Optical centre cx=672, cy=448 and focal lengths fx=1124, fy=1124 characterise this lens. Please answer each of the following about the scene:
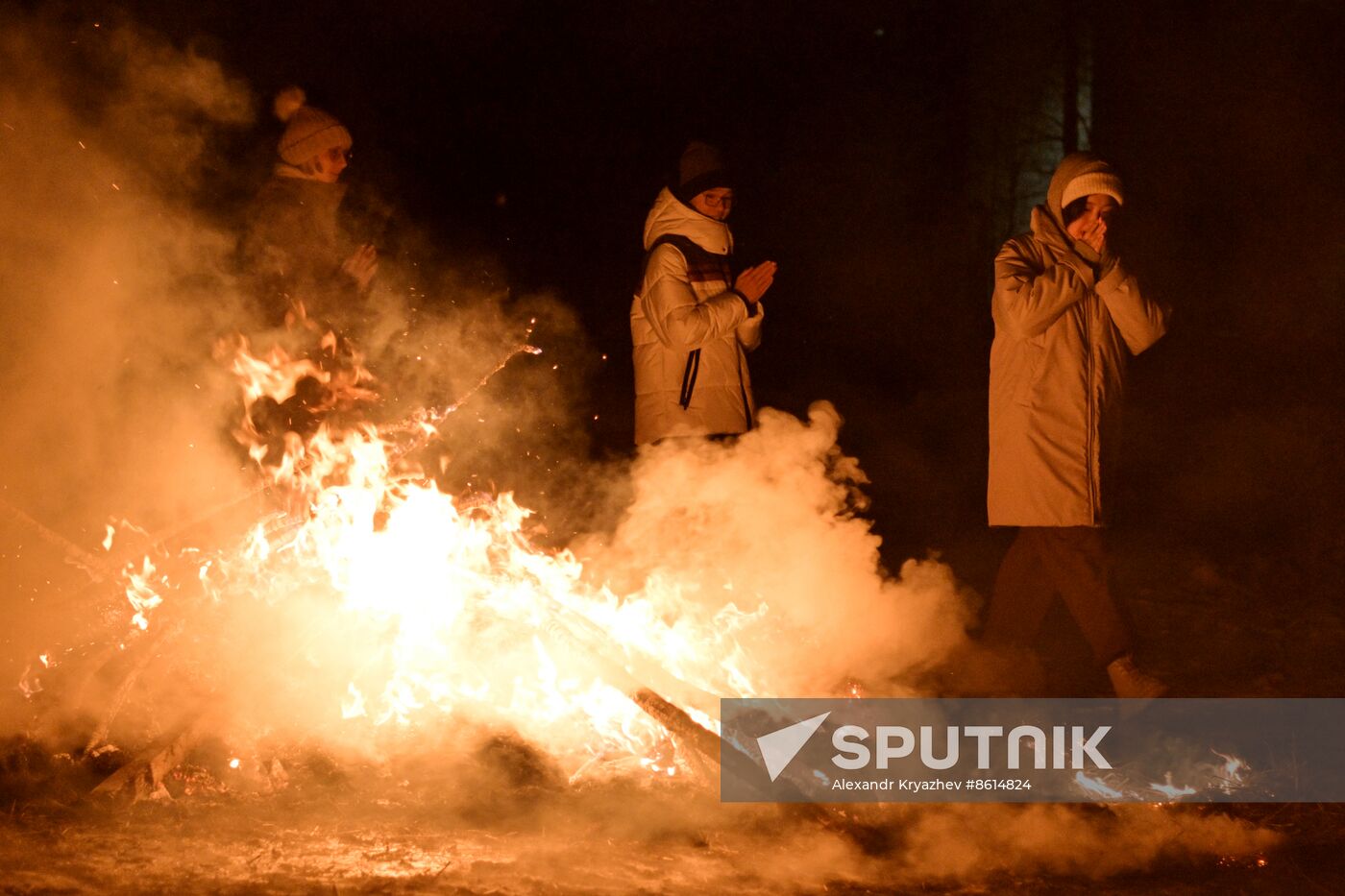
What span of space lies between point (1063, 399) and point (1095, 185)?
101 cm

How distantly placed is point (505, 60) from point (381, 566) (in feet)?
15.8

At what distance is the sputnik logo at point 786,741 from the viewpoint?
14.0 ft

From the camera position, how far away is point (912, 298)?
34.2 ft

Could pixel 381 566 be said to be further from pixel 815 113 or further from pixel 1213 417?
pixel 1213 417

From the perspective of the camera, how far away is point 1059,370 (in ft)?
16.9

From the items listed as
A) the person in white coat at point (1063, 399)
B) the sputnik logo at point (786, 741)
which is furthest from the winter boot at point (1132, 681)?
the sputnik logo at point (786, 741)

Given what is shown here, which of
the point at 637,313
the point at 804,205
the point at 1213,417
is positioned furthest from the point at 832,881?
the point at 1213,417

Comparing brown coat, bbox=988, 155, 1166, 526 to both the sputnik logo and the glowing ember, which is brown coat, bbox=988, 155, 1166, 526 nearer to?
the glowing ember

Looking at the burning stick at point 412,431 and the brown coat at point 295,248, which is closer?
the burning stick at point 412,431

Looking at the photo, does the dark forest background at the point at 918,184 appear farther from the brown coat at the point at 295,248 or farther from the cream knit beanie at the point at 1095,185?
the cream knit beanie at the point at 1095,185

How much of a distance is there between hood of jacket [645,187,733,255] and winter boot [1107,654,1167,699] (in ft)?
9.02

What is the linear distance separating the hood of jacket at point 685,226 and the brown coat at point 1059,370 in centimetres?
141

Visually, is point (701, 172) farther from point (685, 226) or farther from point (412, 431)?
point (412, 431)

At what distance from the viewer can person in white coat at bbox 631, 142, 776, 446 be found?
5559mm
